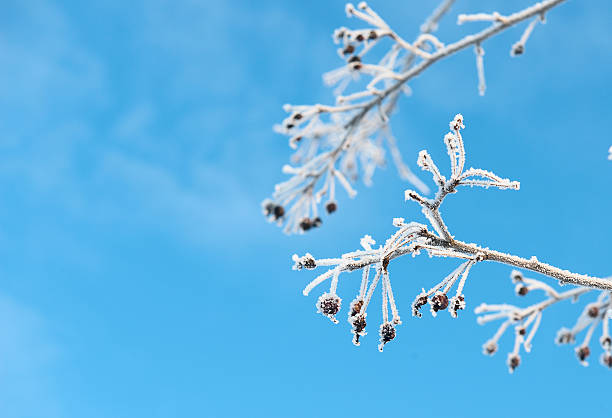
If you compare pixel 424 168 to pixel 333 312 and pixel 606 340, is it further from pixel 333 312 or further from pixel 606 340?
pixel 606 340

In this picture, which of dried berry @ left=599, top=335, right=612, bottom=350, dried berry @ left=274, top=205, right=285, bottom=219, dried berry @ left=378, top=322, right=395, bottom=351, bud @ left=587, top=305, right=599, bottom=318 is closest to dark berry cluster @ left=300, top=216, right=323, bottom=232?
dried berry @ left=274, top=205, right=285, bottom=219

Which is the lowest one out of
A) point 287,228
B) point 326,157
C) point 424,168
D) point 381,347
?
point 381,347

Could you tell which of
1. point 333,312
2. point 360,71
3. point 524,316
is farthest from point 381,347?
point 360,71

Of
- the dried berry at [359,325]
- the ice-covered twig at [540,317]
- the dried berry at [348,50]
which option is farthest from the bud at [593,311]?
the dried berry at [348,50]

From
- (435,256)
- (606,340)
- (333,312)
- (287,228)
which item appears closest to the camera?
(287,228)

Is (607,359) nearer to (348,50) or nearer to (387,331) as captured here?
(387,331)

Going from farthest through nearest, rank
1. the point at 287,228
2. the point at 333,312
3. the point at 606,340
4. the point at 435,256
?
1. the point at 606,340
2. the point at 435,256
3. the point at 333,312
4. the point at 287,228

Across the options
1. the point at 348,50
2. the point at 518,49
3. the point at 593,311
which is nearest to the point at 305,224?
the point at 348,50
